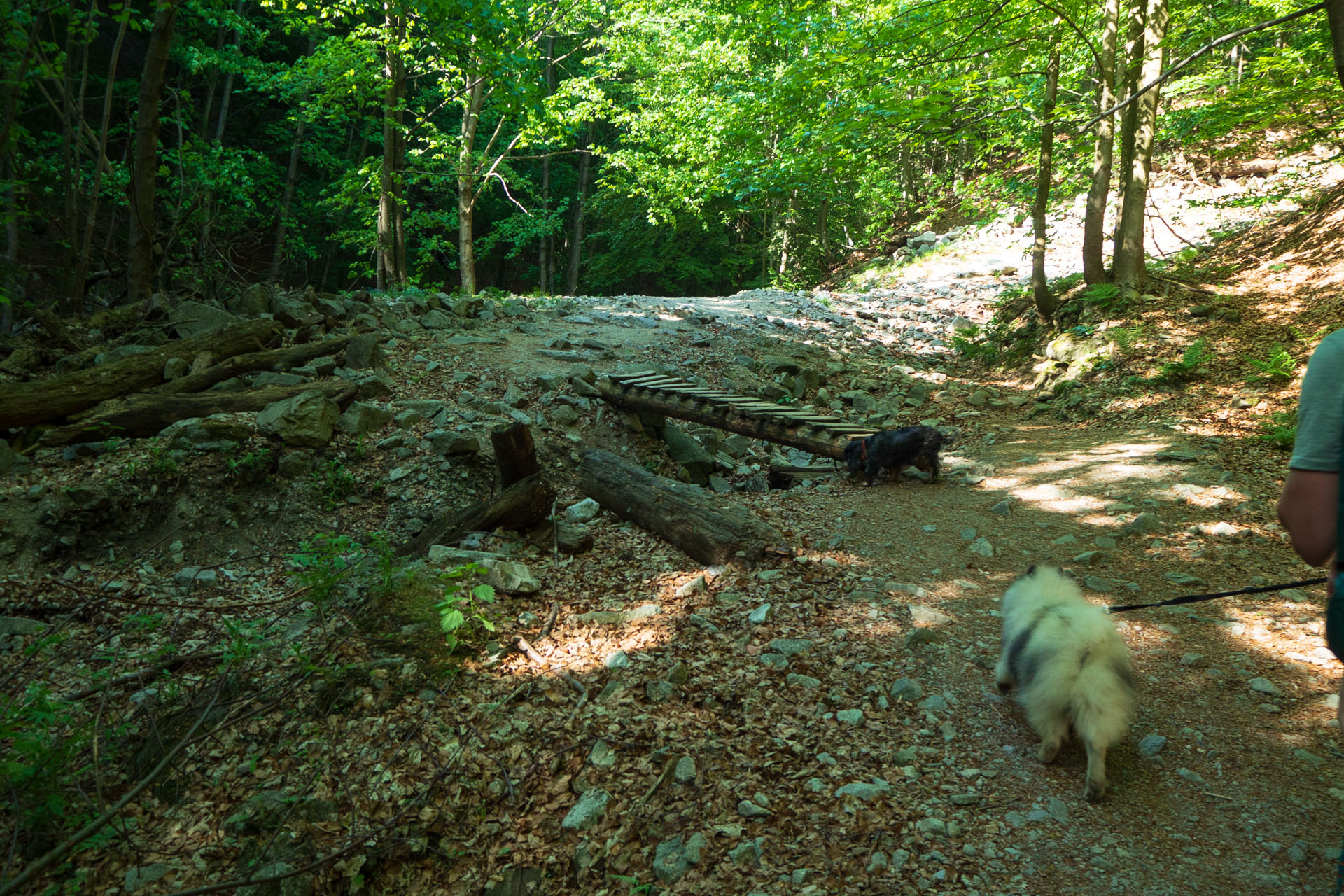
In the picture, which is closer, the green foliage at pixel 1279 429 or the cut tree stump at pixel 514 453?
the cut tree stump at pixel 514 453

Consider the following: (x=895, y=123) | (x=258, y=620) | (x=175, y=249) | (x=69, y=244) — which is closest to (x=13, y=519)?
(x=258, y=620)

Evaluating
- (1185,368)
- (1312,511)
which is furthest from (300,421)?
(1185,368)

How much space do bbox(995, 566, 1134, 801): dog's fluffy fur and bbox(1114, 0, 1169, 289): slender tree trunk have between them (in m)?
8.64

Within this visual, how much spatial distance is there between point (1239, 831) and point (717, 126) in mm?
16642

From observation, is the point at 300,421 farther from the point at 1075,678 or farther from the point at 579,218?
the point at 579,218

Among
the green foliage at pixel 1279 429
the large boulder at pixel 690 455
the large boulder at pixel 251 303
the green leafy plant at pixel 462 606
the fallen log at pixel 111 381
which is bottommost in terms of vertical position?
the green leafy plant at pixel 462 606

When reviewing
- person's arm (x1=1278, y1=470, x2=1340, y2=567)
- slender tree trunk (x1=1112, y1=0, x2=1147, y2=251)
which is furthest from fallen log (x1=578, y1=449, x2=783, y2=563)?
slender tree trunk (x1=1112, y1=0, x2=1147, y2=251)

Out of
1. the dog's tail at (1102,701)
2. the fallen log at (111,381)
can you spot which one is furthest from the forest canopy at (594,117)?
the dog's tail at (1102,701)

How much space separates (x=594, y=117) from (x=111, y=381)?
15107 mm

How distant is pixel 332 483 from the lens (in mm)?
6062

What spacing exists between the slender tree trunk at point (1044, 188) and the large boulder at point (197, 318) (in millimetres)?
10327

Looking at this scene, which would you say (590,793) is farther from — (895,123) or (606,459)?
(895,123)

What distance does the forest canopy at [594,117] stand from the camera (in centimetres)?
812

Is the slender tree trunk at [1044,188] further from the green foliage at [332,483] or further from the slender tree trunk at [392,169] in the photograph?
the green foliage at [332,483]
